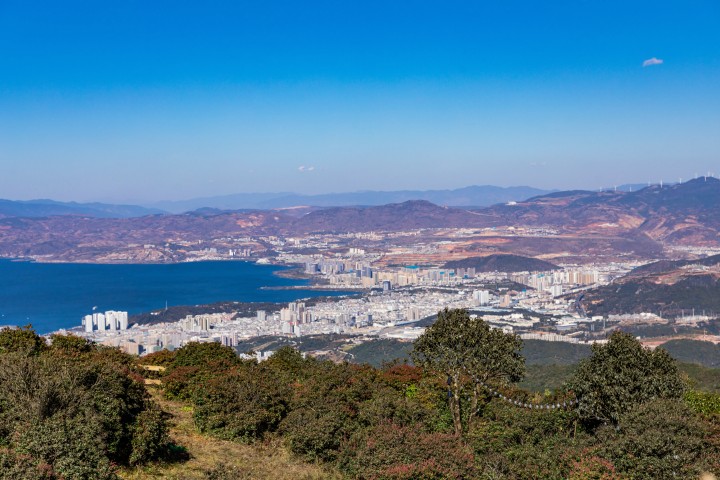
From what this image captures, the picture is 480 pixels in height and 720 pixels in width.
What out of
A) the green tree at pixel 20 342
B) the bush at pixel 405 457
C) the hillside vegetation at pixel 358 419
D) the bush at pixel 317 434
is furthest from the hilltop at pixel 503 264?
the bush at pixel 405 457

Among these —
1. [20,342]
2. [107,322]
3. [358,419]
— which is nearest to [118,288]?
[107,322]

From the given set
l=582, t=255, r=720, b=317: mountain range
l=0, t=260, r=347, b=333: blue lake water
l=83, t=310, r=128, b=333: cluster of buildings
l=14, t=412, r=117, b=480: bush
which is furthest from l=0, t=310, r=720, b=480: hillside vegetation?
l=0, t=260, r=347, b=333: blue lake water

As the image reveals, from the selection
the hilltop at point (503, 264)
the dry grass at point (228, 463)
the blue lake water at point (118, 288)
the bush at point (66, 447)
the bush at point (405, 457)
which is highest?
the bush at point (66, 447)

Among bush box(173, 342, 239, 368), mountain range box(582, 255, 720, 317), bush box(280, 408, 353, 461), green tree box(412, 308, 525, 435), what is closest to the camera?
bush box(280, 408, 353, 461)

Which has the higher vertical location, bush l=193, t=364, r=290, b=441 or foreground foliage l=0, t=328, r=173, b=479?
foreground foliage l=0, t=328, r=173, b=479

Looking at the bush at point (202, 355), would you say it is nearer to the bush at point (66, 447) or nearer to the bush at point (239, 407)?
the bush at point (239, 407)

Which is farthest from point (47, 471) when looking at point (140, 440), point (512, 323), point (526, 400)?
point (512, 323)

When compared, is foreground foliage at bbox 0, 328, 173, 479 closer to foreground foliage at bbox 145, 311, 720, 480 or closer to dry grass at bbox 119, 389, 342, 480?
dry grass at bbox 119, 389, 342, 480

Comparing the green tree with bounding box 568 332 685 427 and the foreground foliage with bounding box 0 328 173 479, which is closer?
the foreground foliage with bounding box 0 328 173 479

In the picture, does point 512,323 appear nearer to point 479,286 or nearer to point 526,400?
point 479,286
